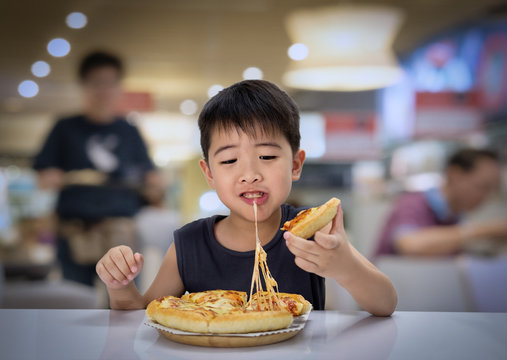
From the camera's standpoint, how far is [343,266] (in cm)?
78

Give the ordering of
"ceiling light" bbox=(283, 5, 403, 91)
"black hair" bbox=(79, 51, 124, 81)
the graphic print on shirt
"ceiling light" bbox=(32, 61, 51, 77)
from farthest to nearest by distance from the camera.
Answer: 1. "ceiling light" bbox=(32, 61, 51, 77)
2. "ceiling light" bbox=(283, 5, 403, 91)
3. "black hair" bbox=(79, 51, 124, 81)
4. the graphic print on shirt

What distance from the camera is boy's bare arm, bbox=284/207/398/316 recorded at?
697 millimetres

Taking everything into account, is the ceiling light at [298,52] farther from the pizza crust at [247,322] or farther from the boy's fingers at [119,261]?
the pizza crust at [247,322]

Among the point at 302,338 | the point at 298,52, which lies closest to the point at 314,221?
the point at 302,338

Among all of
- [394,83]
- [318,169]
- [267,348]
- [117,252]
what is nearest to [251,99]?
[117,252]

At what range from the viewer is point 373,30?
13.9ft

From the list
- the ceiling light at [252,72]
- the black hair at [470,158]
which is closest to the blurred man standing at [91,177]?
the ceiling light at [252,72]

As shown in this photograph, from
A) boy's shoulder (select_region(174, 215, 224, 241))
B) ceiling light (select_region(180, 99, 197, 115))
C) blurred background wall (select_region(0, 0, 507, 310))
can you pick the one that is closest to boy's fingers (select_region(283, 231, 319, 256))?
boy's shoulder (select_region(174, 215, 224, 241))

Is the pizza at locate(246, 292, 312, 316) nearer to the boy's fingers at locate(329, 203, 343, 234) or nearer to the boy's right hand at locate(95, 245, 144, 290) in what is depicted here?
the boy's fingers at locate(329, 203, 343, 234)

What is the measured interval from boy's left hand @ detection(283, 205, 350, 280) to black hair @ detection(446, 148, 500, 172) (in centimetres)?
255

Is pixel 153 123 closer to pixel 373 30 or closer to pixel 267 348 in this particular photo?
pixel 373 30

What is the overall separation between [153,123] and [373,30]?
184cm

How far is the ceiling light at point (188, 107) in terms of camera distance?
13.7ft

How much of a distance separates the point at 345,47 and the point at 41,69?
A: 2.28 metres
